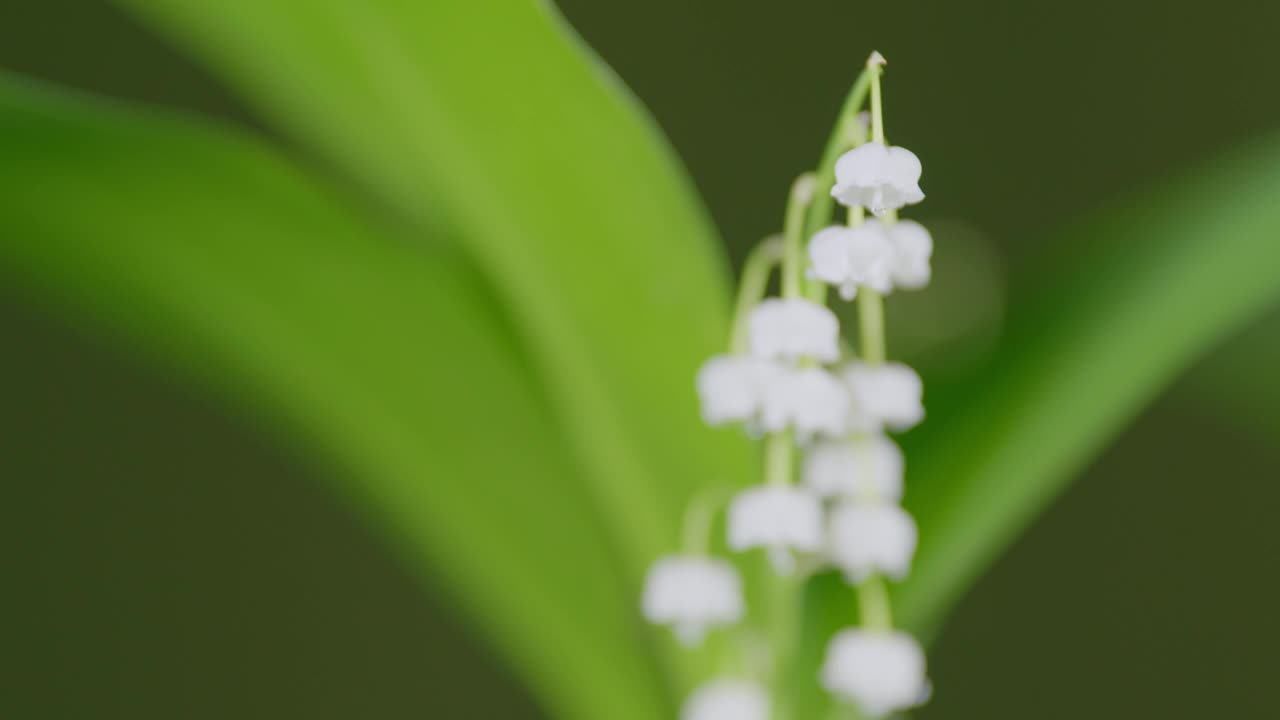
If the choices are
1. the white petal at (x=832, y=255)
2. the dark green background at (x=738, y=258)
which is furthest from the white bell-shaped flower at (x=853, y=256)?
the dark green background at (x=738, y=258)

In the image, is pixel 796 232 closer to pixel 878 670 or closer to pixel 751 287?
pixel 751 287

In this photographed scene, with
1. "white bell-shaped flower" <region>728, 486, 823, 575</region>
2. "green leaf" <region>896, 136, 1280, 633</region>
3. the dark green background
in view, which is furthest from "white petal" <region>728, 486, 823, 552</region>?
the dark green background

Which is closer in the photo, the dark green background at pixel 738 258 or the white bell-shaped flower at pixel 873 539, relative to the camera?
the white bell-shaped flower at pixel 873 539

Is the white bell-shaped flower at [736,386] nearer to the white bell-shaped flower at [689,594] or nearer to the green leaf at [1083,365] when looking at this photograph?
the white bell-shaped flower at [689,594]

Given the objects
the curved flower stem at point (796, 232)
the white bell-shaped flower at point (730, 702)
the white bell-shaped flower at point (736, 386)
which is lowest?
the white bell-shaped flower at point (730, 702)

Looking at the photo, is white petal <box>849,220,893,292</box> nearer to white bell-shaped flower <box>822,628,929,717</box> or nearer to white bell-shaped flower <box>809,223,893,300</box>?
white bell-shaped flower <box>809,223,893,300</box>
